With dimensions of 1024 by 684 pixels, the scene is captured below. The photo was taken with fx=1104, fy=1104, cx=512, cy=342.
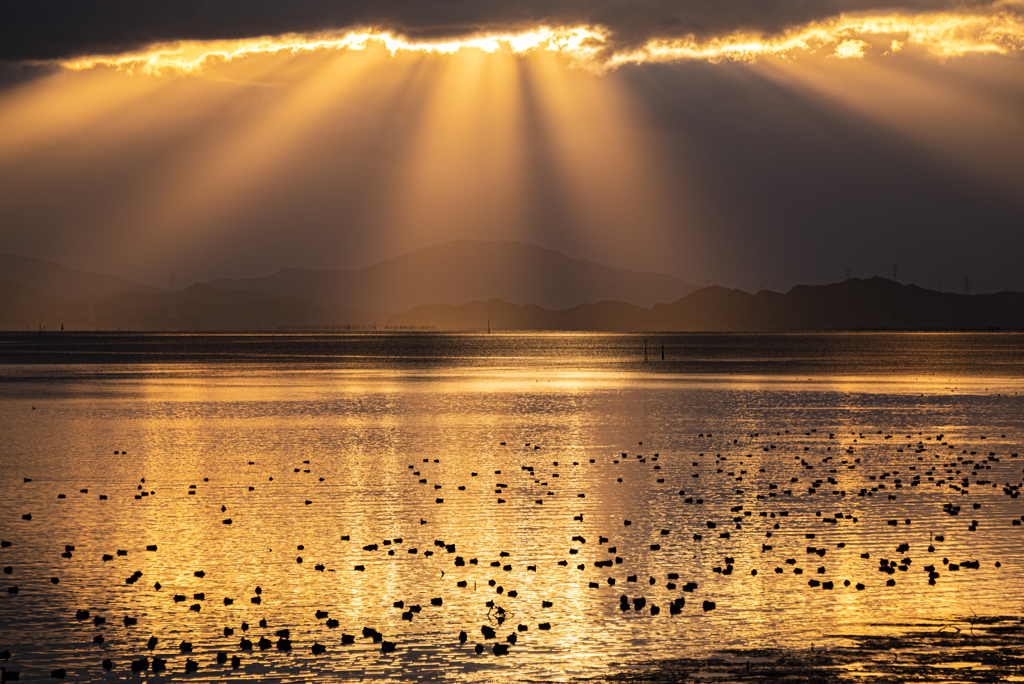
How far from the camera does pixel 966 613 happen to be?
818 inches

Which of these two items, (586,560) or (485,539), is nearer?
(586,560)

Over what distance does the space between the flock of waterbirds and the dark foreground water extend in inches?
3.9

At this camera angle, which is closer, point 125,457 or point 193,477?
point 193,477

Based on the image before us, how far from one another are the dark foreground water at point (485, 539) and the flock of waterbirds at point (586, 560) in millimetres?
99

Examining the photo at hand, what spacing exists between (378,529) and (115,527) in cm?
730

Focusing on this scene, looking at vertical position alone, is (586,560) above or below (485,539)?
below

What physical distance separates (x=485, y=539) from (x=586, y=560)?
3.70 m

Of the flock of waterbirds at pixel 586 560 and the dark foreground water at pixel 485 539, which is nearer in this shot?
the flock of waterbirds at pixel 586 560

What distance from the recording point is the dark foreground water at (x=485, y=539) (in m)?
19.4

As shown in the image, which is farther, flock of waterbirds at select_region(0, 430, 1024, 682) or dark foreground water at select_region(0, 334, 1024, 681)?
dark foreground water at select_region(0, 334, 1024, 681)

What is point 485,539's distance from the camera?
1130 inches

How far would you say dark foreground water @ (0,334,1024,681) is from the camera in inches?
762

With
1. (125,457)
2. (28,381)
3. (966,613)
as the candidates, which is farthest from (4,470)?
(28,381)

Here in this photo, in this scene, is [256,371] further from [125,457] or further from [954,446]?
[954,446]
